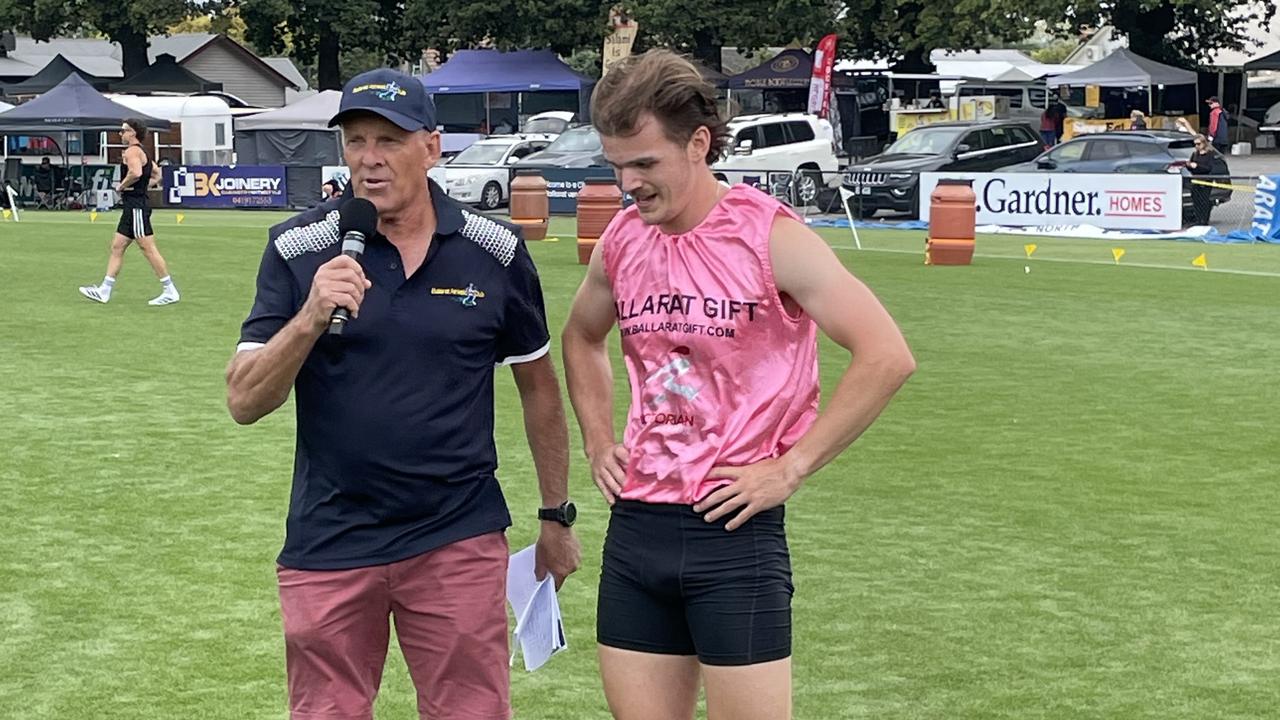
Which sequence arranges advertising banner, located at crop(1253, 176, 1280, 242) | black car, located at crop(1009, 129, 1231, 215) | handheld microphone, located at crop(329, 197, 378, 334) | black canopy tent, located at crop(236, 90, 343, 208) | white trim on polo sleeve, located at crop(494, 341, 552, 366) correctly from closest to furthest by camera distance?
handheld microphone, located at crop(329, 197, 378, 334)
white trim on polo sleeve, located at crop(494, 341, 552, 366)
advertising banner, located at crop(1253, 176, 1280, 242)
black car, located at crop(1009, 129, 1231, 215)
black canopy tent, located at crop(236, 90, 343, 208)

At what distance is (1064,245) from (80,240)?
49.8ft

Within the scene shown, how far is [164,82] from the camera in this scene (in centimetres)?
6731

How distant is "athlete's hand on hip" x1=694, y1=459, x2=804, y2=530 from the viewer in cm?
403

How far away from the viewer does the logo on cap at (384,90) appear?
4.19m

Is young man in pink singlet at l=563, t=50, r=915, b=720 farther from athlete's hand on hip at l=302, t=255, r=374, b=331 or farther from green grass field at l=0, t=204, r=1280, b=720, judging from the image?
green grass field at l=0, t=204, r=1280, b=720

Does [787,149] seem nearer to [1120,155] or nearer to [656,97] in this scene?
[1120,155]

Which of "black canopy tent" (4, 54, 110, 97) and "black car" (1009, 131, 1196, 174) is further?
"black canopy tent" (4, 54, 110, 97)

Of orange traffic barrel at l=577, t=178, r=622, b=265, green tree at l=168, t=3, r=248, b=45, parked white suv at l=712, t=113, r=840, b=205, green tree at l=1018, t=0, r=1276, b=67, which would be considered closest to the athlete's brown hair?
orange traffic barrel at l=577, t=178, r=622, b=265

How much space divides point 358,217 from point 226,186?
3965 centimetres

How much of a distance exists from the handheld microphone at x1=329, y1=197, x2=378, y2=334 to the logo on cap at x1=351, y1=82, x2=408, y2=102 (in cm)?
25

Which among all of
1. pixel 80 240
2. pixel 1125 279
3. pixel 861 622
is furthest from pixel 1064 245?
pixel 861 622

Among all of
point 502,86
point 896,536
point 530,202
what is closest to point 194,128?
point 502,86

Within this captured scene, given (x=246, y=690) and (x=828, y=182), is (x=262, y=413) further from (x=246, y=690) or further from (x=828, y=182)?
(x=828, y=182)

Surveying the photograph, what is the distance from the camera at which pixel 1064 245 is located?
2895cm
